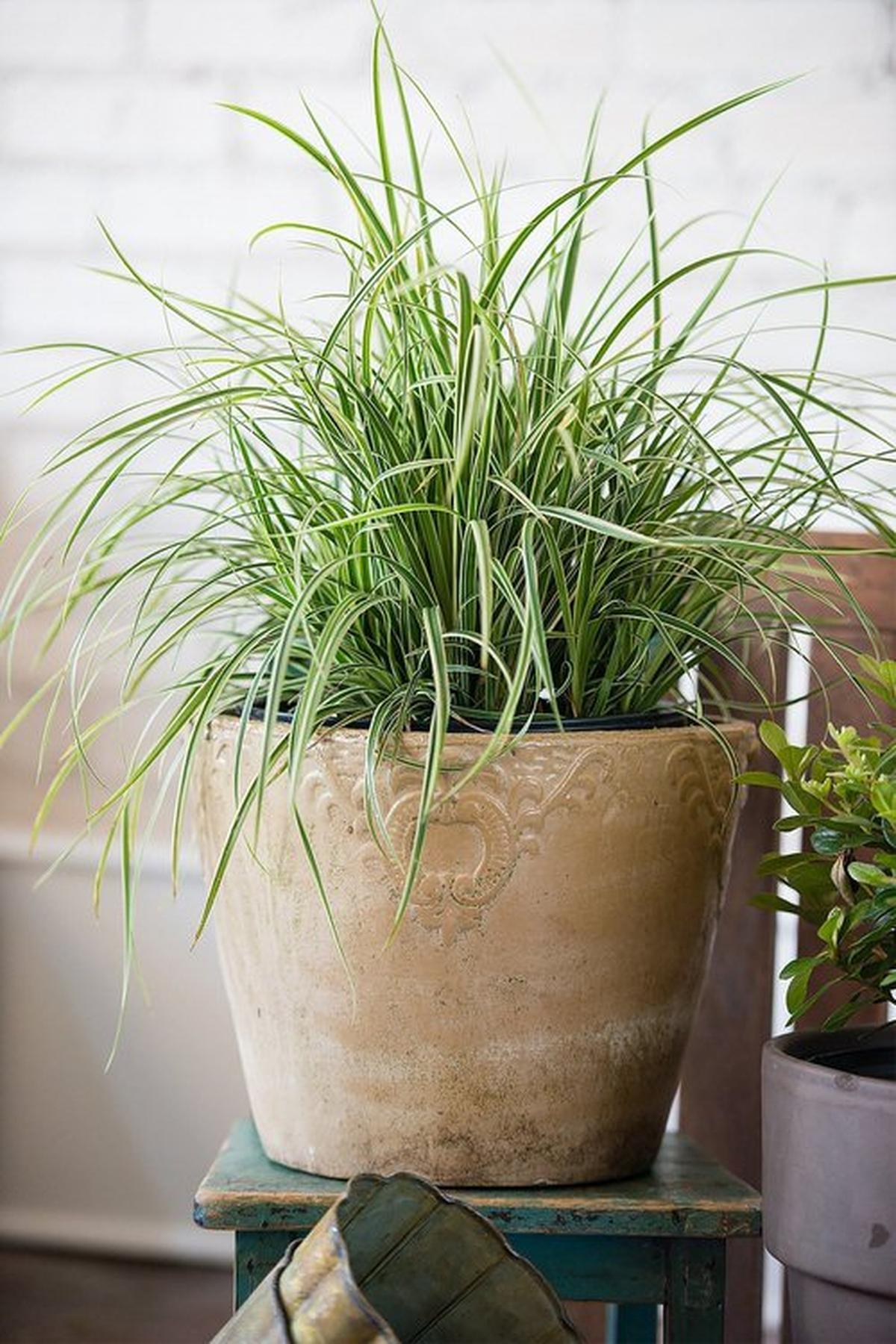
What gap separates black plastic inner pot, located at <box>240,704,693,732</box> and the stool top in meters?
0.28

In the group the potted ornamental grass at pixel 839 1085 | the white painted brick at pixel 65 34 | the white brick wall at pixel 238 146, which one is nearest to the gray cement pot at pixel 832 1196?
the potted ornamental grass at pixel 839 1085

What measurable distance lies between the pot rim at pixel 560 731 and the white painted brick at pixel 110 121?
849 millimetres

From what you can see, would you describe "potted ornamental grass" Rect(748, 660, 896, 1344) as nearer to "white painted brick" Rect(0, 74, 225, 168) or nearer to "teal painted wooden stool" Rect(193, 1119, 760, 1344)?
"teal painted wooden stool" Rect(193, 1119, 760, 1344)

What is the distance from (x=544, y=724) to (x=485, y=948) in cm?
14

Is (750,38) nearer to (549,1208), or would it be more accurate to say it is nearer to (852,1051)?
(852,1051)

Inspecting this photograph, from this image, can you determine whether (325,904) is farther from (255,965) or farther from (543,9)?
(543,9)

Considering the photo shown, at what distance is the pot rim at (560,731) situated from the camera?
2.71ft

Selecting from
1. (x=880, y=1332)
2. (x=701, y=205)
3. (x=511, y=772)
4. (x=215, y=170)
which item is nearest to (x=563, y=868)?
(x=511, y=772)

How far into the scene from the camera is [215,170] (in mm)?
1520

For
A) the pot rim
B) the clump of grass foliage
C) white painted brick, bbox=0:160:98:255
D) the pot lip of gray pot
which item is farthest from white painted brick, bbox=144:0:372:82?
the pot lip of gray pot

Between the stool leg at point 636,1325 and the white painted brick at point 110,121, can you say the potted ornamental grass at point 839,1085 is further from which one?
the white painted brick at point 110,121

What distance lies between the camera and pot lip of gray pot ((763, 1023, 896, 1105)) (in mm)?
762

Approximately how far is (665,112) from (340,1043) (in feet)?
3.36

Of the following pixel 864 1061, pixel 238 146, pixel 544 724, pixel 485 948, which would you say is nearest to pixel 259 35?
pixel 238 146
